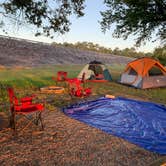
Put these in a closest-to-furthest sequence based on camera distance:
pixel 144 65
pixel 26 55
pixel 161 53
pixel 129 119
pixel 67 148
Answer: pixel 67 148, pixel 129 119, pixel 144 65, pixel 26 55, pixel 161 53

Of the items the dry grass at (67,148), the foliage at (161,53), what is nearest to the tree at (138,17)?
the foliage at (161,53)

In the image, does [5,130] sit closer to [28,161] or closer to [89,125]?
[28,161]

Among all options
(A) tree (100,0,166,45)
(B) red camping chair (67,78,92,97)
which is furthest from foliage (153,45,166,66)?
(B) red camping chair (67,78,92,97)

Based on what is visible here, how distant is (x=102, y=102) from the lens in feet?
28.2

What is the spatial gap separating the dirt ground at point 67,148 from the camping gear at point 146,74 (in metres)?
7.65

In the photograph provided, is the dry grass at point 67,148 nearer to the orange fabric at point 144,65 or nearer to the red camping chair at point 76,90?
the red camping chair at point 76,90

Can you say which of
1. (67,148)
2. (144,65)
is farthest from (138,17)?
(67,148)

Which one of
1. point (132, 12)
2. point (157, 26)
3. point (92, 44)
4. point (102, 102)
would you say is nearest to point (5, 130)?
point (102, 102)

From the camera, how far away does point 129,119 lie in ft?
22.4

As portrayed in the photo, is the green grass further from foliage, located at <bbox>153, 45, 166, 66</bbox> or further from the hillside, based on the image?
foliage, located at <bbox>153, 45, 166, 66</bbox>

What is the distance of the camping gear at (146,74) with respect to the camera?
1269cm

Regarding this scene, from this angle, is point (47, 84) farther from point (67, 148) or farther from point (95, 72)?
point (67, 148)

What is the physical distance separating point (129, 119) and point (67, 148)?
2.80 m

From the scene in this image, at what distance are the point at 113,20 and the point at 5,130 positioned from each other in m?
12.6
